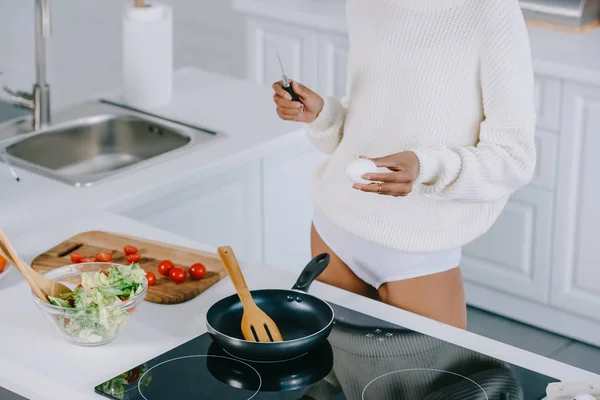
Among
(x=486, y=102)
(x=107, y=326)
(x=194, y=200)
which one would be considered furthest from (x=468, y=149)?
(x=194, y=200)


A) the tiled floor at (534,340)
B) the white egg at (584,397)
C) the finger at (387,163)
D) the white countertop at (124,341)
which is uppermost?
the finger at (387,163)

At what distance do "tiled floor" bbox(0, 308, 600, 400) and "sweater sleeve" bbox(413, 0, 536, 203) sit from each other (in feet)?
4.94

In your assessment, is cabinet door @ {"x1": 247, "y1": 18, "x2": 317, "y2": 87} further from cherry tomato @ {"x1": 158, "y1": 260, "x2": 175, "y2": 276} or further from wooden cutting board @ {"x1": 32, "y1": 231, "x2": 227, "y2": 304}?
cherry tomato @ {"x1": 158, "y1": 260, "x2": 175, "y2": 276}

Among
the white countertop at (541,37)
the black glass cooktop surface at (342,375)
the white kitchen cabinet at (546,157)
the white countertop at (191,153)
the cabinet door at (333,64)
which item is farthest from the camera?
the cabinet door at (333,64)

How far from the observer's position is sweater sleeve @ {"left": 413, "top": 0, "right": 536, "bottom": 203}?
174 cm

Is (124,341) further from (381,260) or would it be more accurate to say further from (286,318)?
(381,260)

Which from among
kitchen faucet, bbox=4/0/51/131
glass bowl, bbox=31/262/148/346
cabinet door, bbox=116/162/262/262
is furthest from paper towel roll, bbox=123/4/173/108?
glass bowl, bbox=31/262/148/346

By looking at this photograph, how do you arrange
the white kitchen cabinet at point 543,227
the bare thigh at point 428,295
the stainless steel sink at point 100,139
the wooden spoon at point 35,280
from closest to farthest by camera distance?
the wooden spoon at point 35,280 → the bare thigh at point 428,295 → the stainless steel sink at point 100,139 → the white kitchen cabinet at point 543,227

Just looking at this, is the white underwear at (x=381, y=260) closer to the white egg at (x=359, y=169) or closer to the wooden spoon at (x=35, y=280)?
the white egg at (x=359, y=169)

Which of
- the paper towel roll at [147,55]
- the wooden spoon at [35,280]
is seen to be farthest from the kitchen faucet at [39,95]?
the wooden spoon at [35,280]

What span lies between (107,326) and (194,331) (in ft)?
0.51

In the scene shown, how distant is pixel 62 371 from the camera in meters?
1.57

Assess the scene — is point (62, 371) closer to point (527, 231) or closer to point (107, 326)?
point (107, 326)

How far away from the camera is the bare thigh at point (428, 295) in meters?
1.93
